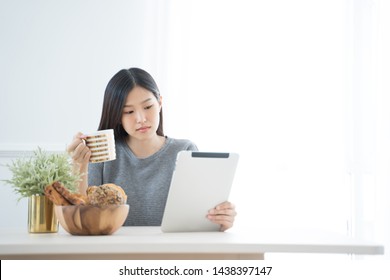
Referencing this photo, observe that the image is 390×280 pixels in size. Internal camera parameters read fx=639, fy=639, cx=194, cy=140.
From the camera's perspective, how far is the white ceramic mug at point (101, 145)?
194cm

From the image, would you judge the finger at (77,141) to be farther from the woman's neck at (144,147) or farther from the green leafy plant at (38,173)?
the woman's neck at (144,147)

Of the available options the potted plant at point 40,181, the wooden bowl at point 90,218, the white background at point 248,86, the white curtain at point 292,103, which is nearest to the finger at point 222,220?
the wooden bowl at point 90,218

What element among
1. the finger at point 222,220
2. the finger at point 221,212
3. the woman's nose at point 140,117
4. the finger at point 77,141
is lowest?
the finger at point 222,220

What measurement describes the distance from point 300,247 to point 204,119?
208 centimetres

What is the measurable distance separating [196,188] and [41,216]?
43 centimetres

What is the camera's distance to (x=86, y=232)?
161 centimetres

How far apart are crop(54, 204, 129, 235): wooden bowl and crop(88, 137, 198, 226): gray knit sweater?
2.74 ft

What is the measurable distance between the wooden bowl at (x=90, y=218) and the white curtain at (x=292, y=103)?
5.76 feet

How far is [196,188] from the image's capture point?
66.5 inches

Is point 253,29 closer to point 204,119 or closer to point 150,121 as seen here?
point 204,119

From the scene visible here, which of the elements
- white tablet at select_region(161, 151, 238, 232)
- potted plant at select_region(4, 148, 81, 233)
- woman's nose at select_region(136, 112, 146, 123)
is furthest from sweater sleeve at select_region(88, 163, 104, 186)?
white tablet at select_region(161, 151, 238, 232)

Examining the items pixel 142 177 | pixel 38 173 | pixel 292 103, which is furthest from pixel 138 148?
pixel 292 103

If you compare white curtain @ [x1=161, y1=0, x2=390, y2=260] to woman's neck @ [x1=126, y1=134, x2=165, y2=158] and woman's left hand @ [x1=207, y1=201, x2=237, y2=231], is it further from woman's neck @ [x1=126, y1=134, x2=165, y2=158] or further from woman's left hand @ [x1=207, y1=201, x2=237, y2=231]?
woman's left hand @ [x1=207, y1=201, x2=237, y2=231]

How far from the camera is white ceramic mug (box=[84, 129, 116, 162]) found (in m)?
1.94
